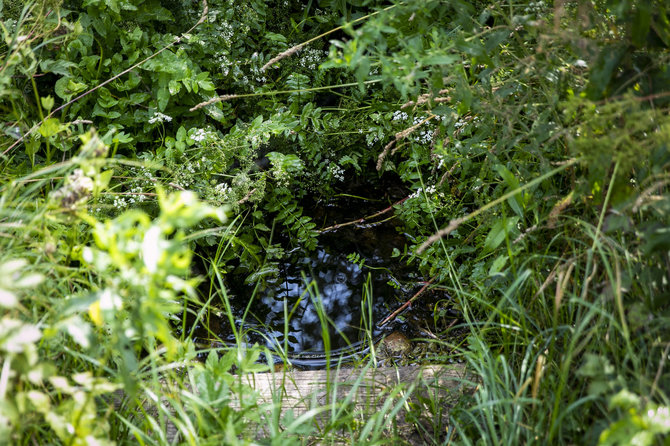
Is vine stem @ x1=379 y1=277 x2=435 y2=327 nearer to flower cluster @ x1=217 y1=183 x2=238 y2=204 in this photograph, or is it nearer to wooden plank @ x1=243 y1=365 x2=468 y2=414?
wooden plank @ x1=243 y1=365 x2=468 y2=414

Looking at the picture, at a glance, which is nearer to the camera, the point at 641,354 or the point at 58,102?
the point at 641,354

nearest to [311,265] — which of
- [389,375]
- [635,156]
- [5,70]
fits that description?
[389,375]

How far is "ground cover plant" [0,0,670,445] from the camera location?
129cm

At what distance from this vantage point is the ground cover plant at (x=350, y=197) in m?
1.29

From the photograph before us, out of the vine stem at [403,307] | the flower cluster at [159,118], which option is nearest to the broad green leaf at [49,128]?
the flower cluster at [159,118]

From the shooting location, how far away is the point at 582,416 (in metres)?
1.49

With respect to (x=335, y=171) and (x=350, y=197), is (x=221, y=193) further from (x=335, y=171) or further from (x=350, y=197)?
(x=350, y=197)

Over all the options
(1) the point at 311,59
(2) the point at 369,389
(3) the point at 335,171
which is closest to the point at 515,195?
(2) the point at 369,389

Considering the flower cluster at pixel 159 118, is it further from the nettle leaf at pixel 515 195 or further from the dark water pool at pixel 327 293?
the nettle leaf at pixel 515 195

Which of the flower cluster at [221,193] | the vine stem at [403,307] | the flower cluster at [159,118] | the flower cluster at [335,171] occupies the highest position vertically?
the flower cluster at [159,118]

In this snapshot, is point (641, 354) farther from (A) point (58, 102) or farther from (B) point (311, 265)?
(A) point (58, 102)

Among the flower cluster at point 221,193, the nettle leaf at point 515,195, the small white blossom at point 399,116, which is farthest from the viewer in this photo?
the small white blossom at point 399,116

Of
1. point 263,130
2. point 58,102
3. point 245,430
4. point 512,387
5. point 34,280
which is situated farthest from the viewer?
point 58,102

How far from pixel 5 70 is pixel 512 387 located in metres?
1.87
